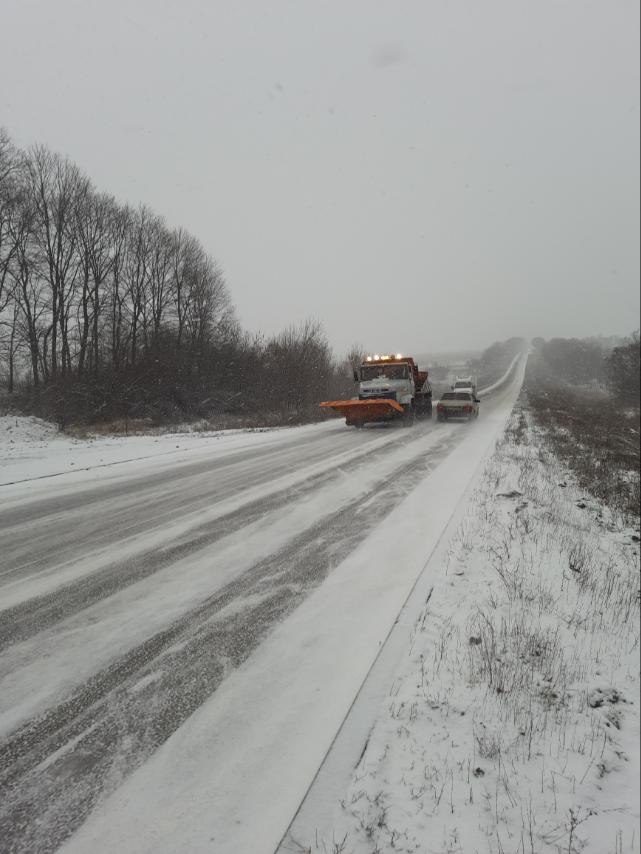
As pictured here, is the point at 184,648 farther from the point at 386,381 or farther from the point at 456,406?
the point at 456,406

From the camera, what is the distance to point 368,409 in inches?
660

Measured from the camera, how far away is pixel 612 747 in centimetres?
232

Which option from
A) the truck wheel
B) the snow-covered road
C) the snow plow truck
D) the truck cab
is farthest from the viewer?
the truck wheel

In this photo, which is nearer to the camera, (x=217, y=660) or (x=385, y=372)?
(x=217, y=660)

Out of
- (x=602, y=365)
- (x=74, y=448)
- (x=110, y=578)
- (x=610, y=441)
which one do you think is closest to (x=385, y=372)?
(x=610, y=441)

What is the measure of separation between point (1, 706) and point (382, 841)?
2.20 m

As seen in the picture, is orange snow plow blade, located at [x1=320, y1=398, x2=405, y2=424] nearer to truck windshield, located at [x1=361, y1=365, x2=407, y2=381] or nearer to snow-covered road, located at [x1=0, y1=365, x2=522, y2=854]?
truck windshield, located at [x1=361, y1=365, x2=407, y2=381]

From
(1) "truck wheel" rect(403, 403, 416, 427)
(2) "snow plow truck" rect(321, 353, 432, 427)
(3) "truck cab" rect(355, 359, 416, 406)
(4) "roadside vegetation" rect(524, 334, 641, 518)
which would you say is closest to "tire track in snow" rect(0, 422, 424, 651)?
(4) "roadside vegetation" rect(524, 334, 641, 518)

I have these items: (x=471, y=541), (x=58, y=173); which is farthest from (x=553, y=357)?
(x=471, y=541)

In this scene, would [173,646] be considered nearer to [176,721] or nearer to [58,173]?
[176,721]

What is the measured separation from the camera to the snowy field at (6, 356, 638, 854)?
1.88 meters

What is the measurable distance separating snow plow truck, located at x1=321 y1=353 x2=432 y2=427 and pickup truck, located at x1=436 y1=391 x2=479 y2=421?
1134 millimetres

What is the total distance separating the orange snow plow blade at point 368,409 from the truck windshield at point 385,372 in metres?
1.77

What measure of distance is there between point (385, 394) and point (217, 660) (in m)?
14.7
